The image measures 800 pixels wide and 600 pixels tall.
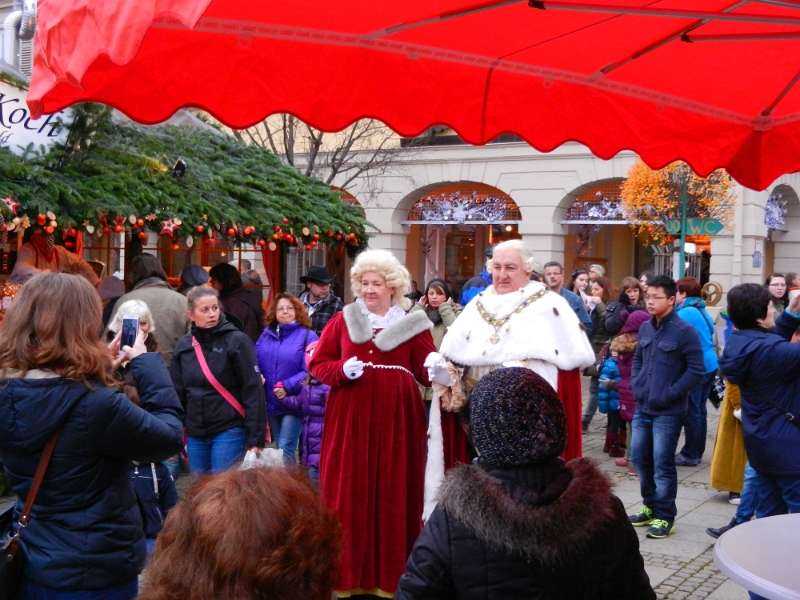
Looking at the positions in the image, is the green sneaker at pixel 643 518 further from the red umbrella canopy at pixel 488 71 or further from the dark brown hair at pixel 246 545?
the dark brown hair at pixel 246 545

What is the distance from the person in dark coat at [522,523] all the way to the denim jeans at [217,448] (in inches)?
155

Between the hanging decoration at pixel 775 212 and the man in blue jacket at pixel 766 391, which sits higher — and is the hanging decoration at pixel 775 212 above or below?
above

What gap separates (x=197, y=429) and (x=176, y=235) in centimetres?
340

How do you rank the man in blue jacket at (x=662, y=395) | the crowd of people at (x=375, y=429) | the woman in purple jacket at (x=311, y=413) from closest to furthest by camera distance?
the crowd of people at (x=375, y=429)
the man in blue jacket at (x=662, y=395)
the woman in purple jacket at (x=311, y=413)

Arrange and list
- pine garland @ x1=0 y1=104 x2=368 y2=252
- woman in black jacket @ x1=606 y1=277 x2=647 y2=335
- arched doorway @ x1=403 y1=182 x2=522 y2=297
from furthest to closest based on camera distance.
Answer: arched doorway @ x1=403 y1=182 x2=522 y2=297, woman in black jacket @ x1=606 y1=277 x2=647 y2=335, pine garland @ x1=0 y1=104 x2=368 y2=252

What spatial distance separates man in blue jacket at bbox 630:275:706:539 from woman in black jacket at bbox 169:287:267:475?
2.79 metres

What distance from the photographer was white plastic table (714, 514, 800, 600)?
89.4 inches

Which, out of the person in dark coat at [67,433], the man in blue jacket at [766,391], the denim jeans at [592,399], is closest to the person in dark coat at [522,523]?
the person in dark coat at [67,433]

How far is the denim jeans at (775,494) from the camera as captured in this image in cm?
529

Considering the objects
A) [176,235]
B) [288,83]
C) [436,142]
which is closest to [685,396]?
[288,83]

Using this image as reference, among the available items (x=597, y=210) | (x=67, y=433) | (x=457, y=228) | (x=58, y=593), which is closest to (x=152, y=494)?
(x=58, y=593)

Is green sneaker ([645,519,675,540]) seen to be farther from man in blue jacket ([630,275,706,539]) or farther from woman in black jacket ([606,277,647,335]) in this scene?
woman in black jacket ([606,277,647,335])

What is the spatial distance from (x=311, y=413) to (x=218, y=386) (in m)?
1.17

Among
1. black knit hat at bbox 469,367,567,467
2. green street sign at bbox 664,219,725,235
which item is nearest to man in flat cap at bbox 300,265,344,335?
green street sign at bbox 664,219,725,235
